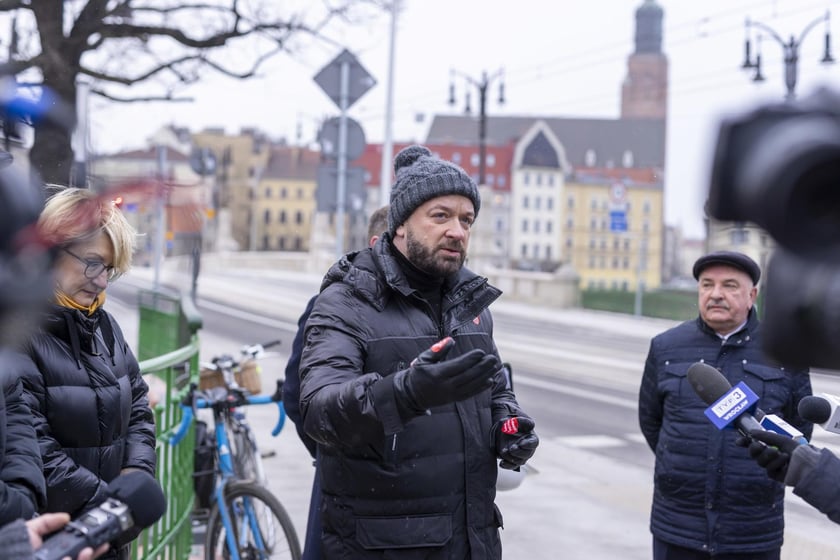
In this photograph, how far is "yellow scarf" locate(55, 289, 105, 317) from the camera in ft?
10.2

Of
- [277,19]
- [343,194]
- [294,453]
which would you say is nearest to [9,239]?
[294,453]

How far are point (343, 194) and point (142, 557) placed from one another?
734cm

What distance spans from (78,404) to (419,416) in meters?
0.99

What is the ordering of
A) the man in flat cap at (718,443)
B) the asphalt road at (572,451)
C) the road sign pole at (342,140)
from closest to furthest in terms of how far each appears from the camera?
the man in flat cap at (718,443)
the asphalt road at (572,451)
the road sign pole at (342,140)

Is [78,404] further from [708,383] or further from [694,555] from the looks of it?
[694,555]

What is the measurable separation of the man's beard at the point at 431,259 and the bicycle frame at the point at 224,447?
2235mm

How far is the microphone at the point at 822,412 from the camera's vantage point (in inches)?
121

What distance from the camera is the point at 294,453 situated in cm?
962

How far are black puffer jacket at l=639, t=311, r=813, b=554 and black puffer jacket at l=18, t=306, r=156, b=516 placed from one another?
2091 mm

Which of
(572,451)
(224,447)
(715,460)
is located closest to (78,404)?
(715,460)

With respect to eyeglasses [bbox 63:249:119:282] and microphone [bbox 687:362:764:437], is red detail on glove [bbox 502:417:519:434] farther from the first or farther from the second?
eyeglasses [bbox 63:249:119:282]

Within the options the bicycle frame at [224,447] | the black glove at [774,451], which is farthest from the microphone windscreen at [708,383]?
the bicycle frame at [224,447]

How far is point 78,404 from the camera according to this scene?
3.16 m

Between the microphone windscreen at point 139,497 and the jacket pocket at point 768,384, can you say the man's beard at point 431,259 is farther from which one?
the jacket pocket at point 768,384
